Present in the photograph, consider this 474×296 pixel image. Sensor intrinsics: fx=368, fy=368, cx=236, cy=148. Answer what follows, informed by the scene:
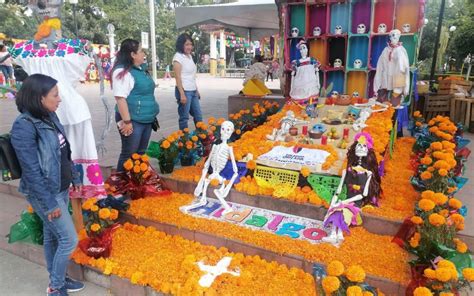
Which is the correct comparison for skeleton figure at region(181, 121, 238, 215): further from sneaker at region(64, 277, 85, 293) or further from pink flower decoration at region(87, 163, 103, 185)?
sneaker at region(64, 277, 85, 293)

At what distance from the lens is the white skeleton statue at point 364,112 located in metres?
5.04

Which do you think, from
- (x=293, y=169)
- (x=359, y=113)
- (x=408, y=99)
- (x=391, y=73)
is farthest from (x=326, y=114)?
(x=293, y=169)

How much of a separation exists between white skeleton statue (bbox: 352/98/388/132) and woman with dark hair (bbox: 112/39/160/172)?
278 cm

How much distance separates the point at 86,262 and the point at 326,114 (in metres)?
4.25

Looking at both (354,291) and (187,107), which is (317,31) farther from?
(354,291)

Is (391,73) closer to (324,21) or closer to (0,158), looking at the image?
(324,21)

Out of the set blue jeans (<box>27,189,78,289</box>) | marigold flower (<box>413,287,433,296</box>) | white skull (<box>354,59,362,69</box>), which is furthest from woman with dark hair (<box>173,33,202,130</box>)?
marigold flower (<box>413,287,433,296</box>)

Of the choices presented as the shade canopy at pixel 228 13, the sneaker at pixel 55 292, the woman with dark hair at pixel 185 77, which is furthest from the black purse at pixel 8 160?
the shade canopy at pixel 228 13

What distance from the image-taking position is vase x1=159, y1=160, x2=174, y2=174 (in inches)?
172

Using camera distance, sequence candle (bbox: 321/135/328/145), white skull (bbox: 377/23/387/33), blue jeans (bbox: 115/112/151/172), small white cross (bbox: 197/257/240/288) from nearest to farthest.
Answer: small white cross (bbox: 197/257/240/288) → blue jeans (bbox: 115/112/151/172) → candle (bbox: 321/135/328/145) → white skull (bbox: 377/23/387/33)

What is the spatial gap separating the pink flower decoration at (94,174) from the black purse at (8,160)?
0.75 metres

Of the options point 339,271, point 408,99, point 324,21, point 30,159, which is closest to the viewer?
point 339,271

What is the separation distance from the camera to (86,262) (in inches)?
116

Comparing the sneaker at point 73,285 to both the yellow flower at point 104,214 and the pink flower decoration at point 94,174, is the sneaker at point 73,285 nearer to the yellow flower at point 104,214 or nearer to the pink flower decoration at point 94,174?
the yellow flower at point 104,214
